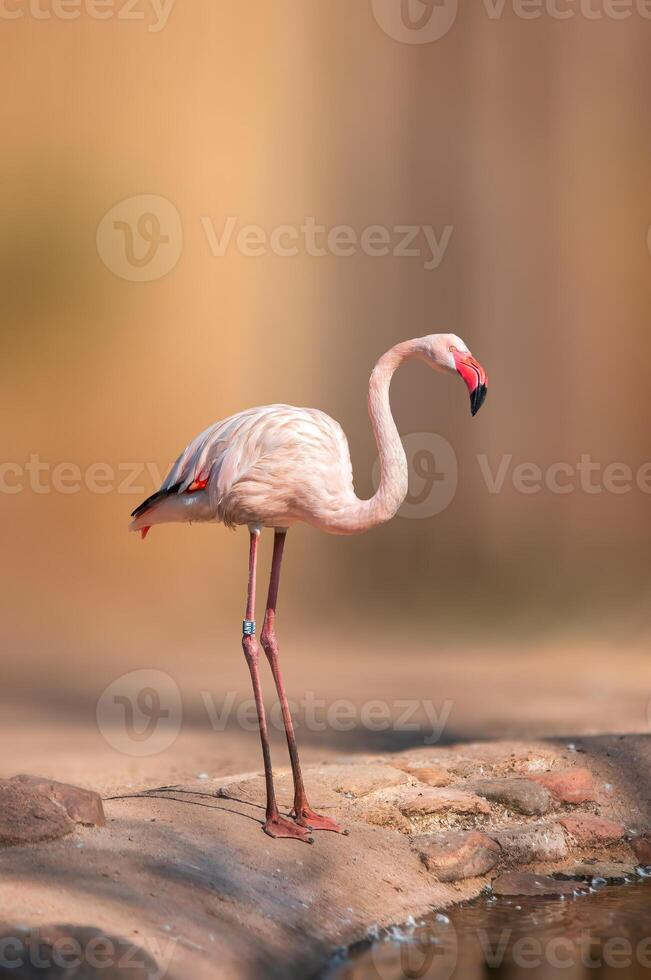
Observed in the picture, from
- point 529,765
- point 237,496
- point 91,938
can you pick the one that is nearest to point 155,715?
point 529,765

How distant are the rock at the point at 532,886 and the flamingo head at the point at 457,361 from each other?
4.27 feet

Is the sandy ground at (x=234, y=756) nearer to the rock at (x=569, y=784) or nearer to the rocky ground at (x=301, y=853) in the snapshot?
the rocky ground at (x=301, y=853)

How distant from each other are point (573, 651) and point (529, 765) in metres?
3.71

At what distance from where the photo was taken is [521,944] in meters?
3.22

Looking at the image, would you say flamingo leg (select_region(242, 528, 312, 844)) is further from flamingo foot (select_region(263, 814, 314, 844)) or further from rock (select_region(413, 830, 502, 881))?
rock (select_region(413, 830, 502, 881))

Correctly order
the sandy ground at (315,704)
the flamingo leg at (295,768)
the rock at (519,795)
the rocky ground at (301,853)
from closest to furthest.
A: the rocky ground at (301,853)
the flamingo leg at (295,768)
the rock at (519,795)
the sandy ground at (315,704)

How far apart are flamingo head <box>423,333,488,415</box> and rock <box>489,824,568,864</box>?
4.07 feet

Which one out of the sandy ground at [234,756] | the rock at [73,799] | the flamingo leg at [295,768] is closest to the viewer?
the sandy ground at [234,756]

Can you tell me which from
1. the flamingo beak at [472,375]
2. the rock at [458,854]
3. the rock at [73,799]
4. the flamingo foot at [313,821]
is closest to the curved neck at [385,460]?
the flamingo beak at [472,375]

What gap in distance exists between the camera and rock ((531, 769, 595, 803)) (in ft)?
13.5

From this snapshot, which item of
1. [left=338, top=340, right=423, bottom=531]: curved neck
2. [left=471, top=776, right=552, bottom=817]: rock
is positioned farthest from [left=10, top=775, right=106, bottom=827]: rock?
[left=471, top=776, right=552, bottom=817]: rock

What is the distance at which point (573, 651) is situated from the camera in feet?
26.3

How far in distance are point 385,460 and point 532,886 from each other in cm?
124

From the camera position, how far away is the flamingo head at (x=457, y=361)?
→ 3.59 metres
